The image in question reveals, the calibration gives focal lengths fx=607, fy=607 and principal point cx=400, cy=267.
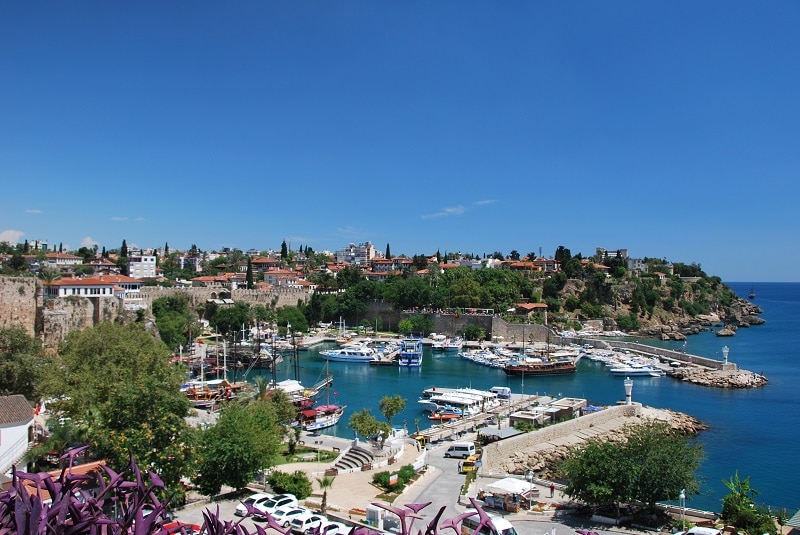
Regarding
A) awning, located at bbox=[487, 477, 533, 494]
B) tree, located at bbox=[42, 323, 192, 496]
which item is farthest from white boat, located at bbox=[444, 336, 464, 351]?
awning, located at bbox=[487, 477, 533, 494]

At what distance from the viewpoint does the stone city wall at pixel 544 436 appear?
19450 millimetres

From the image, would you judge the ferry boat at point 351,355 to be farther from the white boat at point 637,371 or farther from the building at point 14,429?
the building at point 14,429

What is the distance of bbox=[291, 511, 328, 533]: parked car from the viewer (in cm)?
1161

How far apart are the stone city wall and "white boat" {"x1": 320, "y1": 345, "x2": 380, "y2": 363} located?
84.8ft

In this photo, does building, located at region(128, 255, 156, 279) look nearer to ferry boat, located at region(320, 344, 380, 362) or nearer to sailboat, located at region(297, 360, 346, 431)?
ferry boat, located at region(320, 344, 380, 362)

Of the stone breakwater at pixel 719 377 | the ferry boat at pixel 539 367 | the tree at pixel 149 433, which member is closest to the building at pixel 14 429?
the tree at pixel 149 433

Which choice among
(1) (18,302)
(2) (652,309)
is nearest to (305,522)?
(1) (18,302)

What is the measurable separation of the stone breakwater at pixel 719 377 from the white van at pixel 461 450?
2617 cm

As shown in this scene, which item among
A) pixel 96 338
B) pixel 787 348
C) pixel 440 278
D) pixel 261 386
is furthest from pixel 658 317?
pixel 96 338

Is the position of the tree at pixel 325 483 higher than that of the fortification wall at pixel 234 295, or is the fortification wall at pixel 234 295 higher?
the fortification wall at pixel 234 295

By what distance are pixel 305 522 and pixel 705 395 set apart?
3204cm

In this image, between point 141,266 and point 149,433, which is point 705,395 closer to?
point 149,433

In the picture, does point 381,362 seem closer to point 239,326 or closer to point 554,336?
point 239,326

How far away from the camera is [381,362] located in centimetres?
4906
